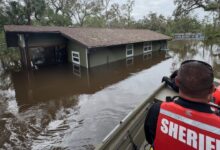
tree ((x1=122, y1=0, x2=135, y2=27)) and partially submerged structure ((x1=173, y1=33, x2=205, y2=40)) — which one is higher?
tree ((x1=122, y1=0, x2=135, y2=27))

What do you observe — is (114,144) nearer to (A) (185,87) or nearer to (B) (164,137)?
(B) (164,137)

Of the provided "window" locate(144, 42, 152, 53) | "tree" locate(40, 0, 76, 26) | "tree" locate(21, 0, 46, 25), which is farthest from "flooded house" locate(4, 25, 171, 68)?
"tree" locate(40, 0, 76, 26)

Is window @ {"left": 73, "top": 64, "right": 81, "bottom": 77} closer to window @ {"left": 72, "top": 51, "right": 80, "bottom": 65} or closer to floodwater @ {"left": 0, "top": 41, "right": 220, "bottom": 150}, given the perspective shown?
floodwater @ {"left": 0, "top": 41, "right": 220, "bottom": 150}

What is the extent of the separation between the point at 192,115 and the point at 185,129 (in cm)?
16

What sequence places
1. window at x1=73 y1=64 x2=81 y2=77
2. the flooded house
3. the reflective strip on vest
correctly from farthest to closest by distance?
1. the flooded house
2. window at x1=73 y1=64 x2=81 y2=77
3. the reflective strip on vest

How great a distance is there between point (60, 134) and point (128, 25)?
1415 inches

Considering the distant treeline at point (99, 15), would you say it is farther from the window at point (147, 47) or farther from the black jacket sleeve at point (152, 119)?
the black jacket sleeve at point (152, 119)

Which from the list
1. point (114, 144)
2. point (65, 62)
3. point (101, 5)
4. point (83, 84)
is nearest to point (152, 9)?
point (101, 5)

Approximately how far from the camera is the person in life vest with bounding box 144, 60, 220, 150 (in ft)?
4.39

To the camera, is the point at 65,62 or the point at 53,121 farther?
the point at 65,62

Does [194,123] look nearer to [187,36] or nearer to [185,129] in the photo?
[185,129]

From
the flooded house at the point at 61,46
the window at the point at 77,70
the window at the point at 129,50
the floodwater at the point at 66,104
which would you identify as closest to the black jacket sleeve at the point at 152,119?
the floodwater at the point at 66,104

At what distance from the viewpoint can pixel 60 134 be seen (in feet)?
15.2

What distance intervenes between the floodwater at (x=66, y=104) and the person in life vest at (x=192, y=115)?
2.74m
